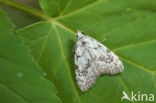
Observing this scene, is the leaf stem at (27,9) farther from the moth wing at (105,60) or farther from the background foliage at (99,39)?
the moth wing at (105,60)

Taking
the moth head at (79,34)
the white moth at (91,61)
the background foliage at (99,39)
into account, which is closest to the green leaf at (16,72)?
the background foliage at (99,39)

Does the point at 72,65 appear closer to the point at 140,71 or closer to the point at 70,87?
the point at 70,87

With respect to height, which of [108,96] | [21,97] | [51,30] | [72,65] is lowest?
[108,96]

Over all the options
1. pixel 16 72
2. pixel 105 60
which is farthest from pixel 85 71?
pixel 16 72

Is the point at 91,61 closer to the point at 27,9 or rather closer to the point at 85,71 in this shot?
the point at 85,71

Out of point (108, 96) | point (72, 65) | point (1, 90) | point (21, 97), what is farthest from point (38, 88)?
point (108, 96)

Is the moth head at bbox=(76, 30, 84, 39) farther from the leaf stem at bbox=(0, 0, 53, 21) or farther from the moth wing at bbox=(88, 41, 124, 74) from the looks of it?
the leaf stem at bbox=(0, 0, 53, 21)
